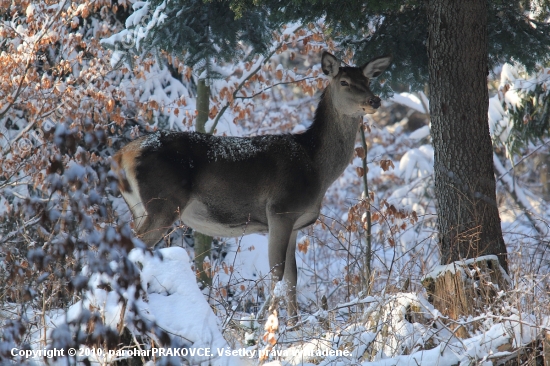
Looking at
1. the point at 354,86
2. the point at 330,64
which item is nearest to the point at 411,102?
the point at 330,64

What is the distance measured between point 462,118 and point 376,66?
58.2 inches

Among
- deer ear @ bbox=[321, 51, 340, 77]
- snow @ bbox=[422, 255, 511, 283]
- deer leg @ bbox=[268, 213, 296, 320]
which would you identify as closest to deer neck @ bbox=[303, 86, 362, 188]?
deer ear @ bbox=[321, 51, 340, 77]

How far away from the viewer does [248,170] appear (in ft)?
23.9

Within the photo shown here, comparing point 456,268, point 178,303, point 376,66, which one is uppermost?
point 376,66

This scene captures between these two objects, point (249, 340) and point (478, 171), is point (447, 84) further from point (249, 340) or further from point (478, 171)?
point (249, 340)

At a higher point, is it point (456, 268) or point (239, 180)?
point (239, 180)

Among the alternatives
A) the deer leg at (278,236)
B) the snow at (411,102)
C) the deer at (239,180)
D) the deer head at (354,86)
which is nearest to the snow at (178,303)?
the deer at (239,180)

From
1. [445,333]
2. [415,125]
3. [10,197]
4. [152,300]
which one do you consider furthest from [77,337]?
[415,125]

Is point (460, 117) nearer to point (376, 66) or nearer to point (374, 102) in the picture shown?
point (374, 102)

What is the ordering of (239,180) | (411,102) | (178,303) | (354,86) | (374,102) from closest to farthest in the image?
(178,303) < (239,180) < (374,102) < (354,86) < (411,102)

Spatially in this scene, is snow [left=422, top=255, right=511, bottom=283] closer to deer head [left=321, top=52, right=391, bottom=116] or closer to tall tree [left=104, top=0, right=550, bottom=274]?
tall tree [left=104, top=0, right=550, bottom=274]

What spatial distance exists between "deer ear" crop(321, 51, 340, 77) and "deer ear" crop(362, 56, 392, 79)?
387 millimetres

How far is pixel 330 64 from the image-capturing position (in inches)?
310

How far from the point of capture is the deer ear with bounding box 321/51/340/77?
306 inches
